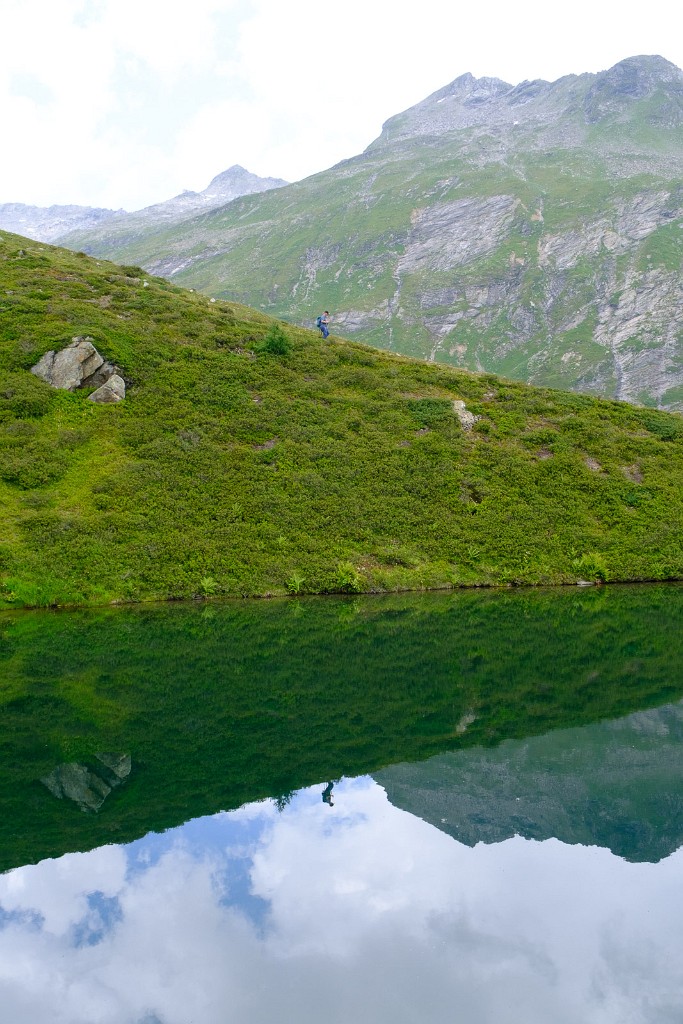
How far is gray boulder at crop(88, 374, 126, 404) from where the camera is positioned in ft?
158

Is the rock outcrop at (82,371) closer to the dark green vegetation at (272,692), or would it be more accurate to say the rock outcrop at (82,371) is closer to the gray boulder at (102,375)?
the gray boulder at (102,375)

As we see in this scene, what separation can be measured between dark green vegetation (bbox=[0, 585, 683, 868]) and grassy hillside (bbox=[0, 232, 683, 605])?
20.4ft

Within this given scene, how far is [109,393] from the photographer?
48.3 meters

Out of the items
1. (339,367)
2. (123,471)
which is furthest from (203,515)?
(339,367)

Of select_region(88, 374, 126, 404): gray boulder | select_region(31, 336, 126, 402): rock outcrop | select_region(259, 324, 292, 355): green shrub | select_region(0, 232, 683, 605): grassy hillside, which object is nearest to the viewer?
select_region(0, 232, 683, 605): grassy hillside

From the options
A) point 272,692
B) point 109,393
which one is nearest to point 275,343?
point 109,393

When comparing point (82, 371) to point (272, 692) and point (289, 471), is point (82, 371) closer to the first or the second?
point (289, 471)

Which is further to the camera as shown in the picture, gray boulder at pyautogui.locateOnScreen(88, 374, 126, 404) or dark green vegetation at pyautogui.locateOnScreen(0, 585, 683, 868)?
gray boulder at pyautogui.locateOnScreen(88, 374, 126, 404)

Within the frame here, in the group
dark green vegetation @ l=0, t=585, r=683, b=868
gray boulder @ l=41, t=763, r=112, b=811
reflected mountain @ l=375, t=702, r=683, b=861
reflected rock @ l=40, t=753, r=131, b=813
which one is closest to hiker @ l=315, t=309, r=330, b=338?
dark green vegetation @ l=0, t=585, r=683, b=868

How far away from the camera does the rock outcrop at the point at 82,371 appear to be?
48.3 meters

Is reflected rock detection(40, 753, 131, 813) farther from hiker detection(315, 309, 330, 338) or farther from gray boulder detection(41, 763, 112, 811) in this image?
hiker detection(315, 309, 330, 338)

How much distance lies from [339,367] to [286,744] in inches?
1768

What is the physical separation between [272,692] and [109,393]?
114 ft

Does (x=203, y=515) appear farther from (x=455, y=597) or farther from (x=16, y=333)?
(x=16, y=333)
